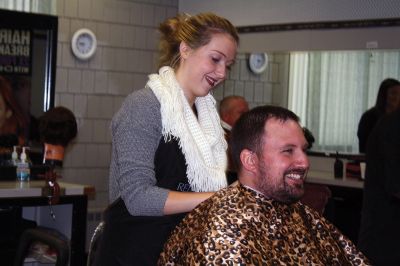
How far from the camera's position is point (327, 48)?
6453mm

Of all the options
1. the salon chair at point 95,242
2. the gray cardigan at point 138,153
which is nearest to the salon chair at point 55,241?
the salon chair at point 95,242

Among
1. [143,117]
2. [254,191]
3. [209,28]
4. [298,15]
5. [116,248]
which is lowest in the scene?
[116,248]

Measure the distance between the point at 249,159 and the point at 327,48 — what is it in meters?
4.57

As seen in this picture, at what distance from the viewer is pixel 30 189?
4062mm

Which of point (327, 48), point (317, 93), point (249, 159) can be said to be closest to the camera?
point (249, 159)

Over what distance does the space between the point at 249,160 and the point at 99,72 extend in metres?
5.11

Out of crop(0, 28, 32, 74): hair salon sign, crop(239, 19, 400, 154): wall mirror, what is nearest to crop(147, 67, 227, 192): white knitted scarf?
crop(239, 19, 400, 154): wall mirror

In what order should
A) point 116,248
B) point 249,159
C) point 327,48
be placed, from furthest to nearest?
1. point 327,48
2. point 116,248
3. point 249,159

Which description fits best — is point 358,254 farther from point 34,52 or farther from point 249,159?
point 34,52

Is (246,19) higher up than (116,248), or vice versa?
(246,19)

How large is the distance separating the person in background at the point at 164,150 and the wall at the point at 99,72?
4634mm

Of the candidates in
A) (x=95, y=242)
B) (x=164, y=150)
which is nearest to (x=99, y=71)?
(x=95, y=242)

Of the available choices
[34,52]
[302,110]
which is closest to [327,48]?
[302,110]

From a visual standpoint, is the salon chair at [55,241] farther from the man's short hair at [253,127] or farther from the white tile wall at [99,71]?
the white tile wall at [99,71]
